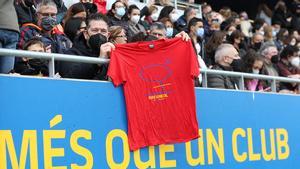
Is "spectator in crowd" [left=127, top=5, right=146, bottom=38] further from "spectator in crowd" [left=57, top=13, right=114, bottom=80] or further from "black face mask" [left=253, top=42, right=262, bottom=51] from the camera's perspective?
"black face mask" [left=253, top=42, right=262, bottom=51]

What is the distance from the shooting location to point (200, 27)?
388 inches

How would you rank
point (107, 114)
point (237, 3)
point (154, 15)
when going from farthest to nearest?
point (237, 3) → point (154, 15) → point (107, 114)

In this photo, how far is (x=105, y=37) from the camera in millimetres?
5699

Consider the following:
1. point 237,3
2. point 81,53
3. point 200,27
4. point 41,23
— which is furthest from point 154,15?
point 237,3

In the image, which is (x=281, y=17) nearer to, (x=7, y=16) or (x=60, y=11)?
(x=60, y=11)

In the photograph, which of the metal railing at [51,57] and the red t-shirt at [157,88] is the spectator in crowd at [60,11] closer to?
the red t-shirt at [157,88]

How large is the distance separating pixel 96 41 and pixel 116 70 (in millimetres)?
379

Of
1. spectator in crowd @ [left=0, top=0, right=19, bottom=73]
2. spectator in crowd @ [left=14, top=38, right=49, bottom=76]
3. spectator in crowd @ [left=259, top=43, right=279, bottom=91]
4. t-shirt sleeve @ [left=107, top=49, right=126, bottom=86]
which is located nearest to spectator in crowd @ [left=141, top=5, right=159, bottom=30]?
spectator in crowd @ [left=259, top=43, right=279, bottom=91]

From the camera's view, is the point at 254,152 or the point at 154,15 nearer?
the point at 254,152

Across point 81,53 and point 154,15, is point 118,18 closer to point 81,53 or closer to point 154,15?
point 154,15

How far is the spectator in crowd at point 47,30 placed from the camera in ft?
20.7

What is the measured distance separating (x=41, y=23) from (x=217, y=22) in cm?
653

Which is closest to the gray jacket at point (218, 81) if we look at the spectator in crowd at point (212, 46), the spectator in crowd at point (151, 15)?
the spectator in crowd at point (212, 46)

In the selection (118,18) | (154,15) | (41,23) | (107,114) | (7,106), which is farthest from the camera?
(154,15)
